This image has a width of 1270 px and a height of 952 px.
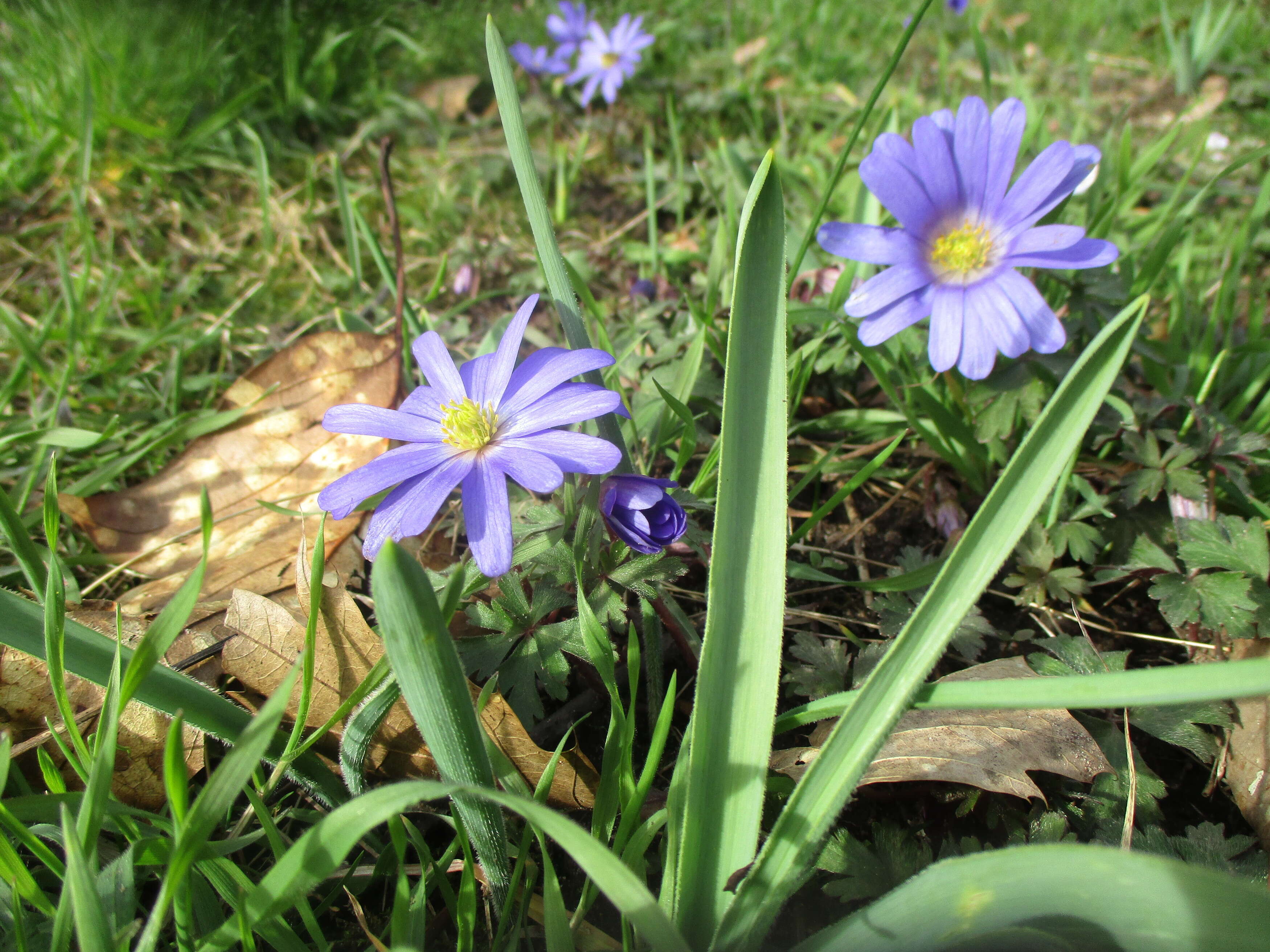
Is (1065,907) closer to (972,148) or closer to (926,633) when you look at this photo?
(926,633)

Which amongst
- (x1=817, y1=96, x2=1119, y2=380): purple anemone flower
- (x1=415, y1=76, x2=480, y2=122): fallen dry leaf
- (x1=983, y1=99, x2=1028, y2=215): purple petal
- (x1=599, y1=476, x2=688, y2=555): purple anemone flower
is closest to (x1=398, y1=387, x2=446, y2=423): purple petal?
(x1=599, y1=476, x2=688, y2=555): purple anemone flower

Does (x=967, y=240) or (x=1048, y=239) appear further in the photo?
(x=967, y=240)

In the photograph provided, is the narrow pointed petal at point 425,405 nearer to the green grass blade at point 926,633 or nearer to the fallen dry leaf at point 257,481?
the fallen dry leaf at point 257,481

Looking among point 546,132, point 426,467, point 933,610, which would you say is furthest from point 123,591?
point 546,132

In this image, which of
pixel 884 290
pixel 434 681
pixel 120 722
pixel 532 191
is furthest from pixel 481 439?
pixel 884 290

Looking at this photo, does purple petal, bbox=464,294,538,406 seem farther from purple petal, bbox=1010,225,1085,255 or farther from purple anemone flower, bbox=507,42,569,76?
purple anemone flower, bbox=507,42,569,76
